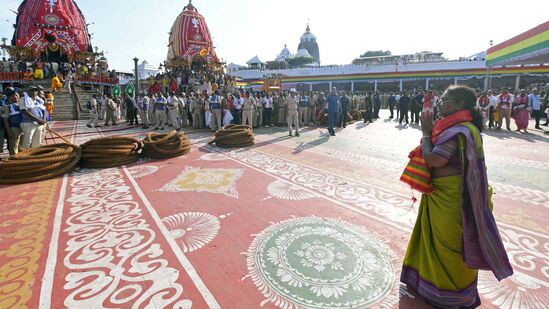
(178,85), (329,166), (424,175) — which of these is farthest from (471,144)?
(178,85)

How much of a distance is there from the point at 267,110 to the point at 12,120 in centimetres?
826

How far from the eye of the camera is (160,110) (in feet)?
37.6

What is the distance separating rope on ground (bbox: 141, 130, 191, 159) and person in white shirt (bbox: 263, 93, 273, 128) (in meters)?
5.77

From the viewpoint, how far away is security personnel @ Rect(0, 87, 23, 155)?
5746 mm

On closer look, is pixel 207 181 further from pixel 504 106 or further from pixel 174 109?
pixel 504 106

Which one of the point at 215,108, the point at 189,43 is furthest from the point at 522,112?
the point at 189,43

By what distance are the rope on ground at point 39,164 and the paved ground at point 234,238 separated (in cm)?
23

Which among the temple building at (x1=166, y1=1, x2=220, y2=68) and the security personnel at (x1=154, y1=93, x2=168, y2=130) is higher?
the temple building at (x1=166, y1=1, x2=220, y2=68)

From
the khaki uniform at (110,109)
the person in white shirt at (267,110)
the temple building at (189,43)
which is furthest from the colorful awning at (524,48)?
the temple building at (189,43)

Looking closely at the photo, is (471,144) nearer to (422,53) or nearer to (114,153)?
(114,153)

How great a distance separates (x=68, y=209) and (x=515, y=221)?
207 inches

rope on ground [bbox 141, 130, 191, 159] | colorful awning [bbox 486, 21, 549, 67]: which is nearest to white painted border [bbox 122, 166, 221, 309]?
rope on ground [bbox 141, 130, 191, 159]

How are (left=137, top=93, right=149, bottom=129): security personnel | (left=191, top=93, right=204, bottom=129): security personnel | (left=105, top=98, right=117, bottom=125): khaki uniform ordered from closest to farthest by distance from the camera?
(left=191, top=93, right=204, bottom=129): security personnel → (left=137, top=93, right=149, bottom=129): security personnel → (left=105, top=98, right=117, bottom=125): khaki uniform

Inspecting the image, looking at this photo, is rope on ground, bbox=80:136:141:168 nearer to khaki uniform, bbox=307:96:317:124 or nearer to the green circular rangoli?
the green circular rangoli
